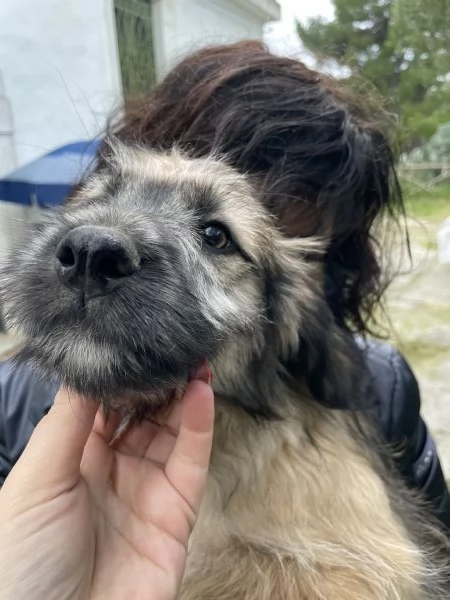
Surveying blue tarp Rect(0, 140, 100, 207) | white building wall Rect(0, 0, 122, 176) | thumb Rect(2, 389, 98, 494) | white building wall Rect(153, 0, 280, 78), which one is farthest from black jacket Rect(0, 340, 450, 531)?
white building wall Rect(153, 0, 280, 78)

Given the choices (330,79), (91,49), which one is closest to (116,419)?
(330,79)

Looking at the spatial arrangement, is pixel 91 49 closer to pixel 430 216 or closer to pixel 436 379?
pixel 436 379

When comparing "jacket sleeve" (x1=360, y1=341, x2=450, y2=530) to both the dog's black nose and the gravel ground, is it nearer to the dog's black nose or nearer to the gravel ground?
the dog's black nose

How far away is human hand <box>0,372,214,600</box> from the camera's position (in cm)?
88

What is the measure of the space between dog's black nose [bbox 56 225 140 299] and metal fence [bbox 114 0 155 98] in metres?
4.09

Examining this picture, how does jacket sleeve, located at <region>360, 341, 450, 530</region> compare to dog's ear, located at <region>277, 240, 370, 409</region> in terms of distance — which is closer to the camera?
dog's ear, located at <region>277, 240, 370, 409</region>

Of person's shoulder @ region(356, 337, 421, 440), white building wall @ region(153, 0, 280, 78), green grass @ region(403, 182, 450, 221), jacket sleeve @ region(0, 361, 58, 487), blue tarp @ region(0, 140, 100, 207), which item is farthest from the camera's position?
green grass @ region(403, 182, 450, 221)

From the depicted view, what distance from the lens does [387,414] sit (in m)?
1.54

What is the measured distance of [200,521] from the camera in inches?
51.1

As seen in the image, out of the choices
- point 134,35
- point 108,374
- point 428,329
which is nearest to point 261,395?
point 108,374

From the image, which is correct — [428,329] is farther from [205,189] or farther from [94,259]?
[94,259]

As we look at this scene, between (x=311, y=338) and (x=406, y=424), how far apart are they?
0.45 m

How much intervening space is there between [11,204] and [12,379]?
261 cm

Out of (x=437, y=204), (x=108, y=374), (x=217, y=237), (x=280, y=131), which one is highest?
(x=280, y=131)
